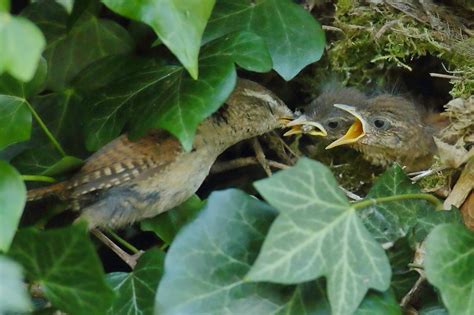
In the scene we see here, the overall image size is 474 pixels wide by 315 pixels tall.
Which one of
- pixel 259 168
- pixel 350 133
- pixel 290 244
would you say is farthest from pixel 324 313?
pixel 350 133

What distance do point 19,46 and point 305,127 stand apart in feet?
3.31

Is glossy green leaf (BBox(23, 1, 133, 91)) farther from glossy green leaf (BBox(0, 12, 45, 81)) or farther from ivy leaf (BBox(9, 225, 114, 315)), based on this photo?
glossy green leaf (BBox(0, 12, 45, 81))

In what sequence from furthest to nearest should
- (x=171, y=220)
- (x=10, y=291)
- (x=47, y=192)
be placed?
(x=171, y=220)
(x=47, y=192)
(x=10, y=291)

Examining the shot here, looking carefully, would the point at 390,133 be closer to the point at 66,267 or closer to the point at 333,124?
the point at 333,124

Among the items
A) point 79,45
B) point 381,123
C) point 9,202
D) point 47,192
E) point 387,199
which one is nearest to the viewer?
point 9,202

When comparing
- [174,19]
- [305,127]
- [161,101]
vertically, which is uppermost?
[174,19]

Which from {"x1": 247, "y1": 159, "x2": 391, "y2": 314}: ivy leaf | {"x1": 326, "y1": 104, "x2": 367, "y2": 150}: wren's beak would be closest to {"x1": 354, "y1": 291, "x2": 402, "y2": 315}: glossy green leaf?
{"x1": 247, "y1": 159, "x2": 391, "y2": 314}: ivy leaf

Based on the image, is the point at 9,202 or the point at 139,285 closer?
the point at 9,202

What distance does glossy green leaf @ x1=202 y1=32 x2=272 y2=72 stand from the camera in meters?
1.43

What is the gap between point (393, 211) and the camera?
4.72 feet

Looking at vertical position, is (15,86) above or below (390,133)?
above

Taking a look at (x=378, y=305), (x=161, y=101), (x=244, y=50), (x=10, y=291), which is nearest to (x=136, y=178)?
(x=161, y=101)

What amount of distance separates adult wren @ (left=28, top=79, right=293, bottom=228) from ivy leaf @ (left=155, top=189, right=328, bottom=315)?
354 mm

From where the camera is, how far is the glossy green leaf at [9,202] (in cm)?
117
